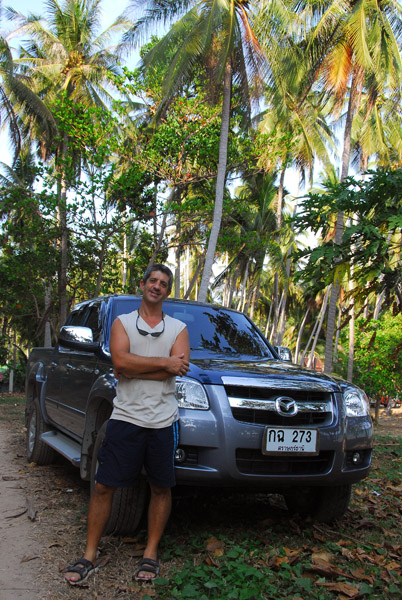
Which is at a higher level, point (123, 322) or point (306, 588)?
point (123, 322)

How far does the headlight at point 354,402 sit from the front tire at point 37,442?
11.2 feet

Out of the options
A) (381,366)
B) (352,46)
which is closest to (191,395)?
(352,46)

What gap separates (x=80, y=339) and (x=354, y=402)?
7.13 ft

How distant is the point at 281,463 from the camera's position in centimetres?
371

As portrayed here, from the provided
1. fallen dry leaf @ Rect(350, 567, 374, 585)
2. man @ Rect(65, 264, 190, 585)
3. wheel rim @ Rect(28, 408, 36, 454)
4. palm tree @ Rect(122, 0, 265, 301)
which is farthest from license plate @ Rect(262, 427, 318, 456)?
palm tree @ Rect(122, 0, 265, 301)

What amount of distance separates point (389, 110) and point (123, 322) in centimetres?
2455

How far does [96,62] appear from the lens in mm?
21547

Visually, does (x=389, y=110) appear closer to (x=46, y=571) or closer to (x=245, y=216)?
(x=245, y=216)

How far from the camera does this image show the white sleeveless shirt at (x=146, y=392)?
3254 mm

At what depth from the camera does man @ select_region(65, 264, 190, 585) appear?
3219mm

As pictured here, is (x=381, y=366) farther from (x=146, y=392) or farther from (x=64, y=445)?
(x=146, y=392)

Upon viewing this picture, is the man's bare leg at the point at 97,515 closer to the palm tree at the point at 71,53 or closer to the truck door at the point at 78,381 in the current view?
the truck door at the point at 78,381

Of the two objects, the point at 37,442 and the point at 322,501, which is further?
the point at 37,442

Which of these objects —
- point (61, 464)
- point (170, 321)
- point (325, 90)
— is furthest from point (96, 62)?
point (170, 321)
